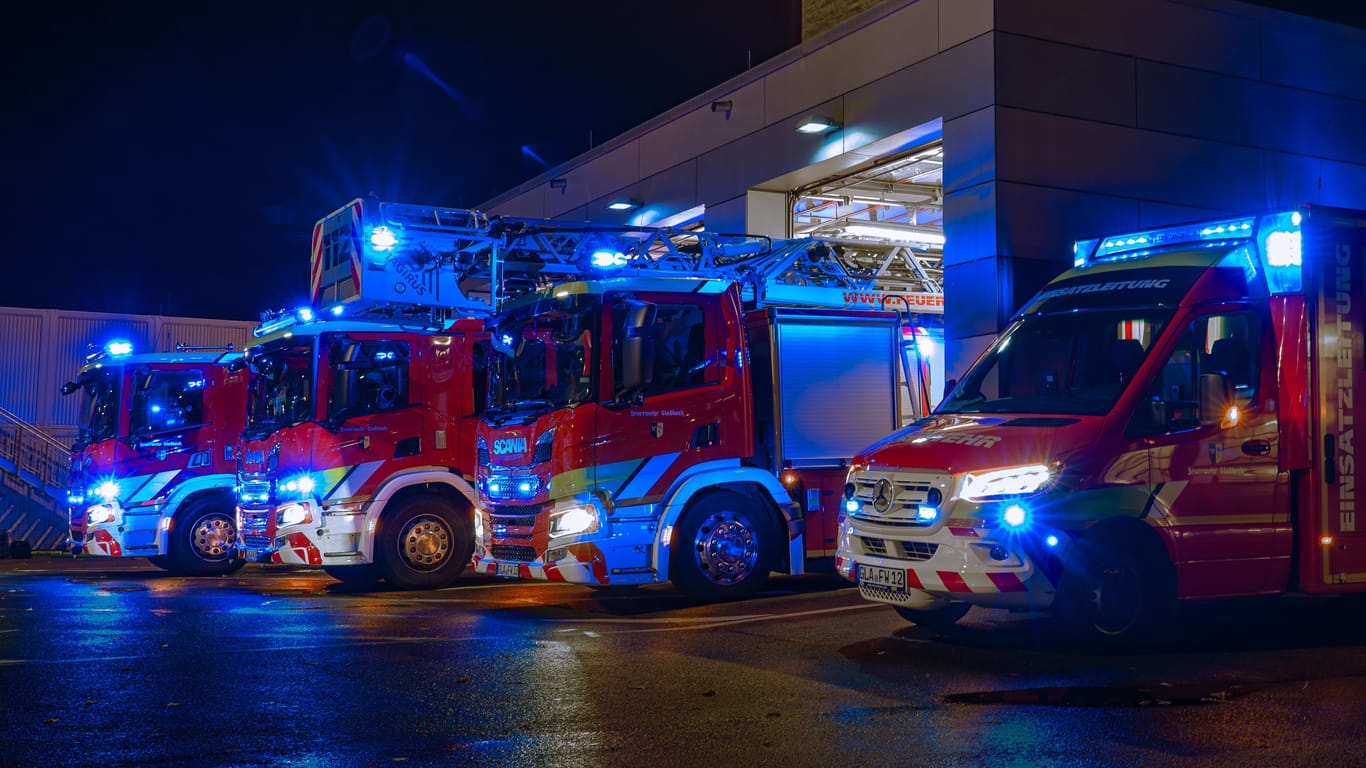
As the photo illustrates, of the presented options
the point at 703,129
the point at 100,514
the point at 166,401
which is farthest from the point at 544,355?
the point at 703,129

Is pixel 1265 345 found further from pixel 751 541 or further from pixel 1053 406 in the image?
pixel 751 541

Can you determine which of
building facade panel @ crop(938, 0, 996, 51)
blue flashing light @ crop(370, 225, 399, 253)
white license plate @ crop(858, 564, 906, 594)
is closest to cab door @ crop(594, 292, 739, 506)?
white license plate @ crop(858, 564, 906, 594)

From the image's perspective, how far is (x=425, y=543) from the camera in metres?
→ 14.2

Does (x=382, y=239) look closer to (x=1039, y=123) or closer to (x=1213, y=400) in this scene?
(x=1039, y=123)

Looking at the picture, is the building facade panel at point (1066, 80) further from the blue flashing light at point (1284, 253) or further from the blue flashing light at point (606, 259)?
the blue flashing light at point (1284, 253)

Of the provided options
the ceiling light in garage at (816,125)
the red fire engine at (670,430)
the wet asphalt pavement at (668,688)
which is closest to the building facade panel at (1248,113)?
the ceiling light in garage at (816,125)

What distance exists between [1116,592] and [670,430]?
4.26 metres

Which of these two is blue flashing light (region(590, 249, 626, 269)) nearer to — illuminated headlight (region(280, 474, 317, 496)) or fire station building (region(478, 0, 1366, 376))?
fire station building (region(478, 0, 1366, 376))

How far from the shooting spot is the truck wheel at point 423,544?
14016 mm

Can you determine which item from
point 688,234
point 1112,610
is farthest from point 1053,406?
point 688,234

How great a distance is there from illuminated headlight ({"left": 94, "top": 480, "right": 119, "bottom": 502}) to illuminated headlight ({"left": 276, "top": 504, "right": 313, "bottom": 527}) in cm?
413

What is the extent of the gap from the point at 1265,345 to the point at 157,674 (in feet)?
25.3

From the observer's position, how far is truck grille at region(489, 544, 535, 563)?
1148cm

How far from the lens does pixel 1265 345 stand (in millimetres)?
9172
